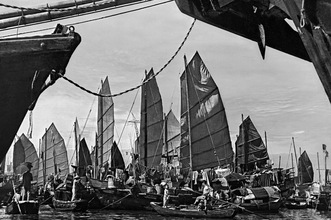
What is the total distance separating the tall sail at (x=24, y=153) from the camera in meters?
40.5

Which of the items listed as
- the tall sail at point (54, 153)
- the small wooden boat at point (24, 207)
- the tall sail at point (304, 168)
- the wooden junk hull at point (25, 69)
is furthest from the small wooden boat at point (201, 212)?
the tall sail at point (304, 168)

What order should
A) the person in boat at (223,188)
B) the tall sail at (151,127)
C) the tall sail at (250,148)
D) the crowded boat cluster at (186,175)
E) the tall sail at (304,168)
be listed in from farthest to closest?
1. the tall sail at (304,168)
2. the tall sail at (250,148)
3. the tall sail at (151,127)
4. the person in boat at (223,188)
5. the crowded boat cluster at (186,175)

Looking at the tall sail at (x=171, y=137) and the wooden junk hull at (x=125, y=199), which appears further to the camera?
the tall sail at (x=171, y=137)

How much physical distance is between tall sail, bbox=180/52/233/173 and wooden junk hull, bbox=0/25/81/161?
16.2 metres

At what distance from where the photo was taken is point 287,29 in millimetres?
3471

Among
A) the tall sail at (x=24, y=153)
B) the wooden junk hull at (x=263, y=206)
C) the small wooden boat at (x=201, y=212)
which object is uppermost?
the tall sail at (x=24, y=153)

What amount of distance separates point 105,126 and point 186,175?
7327mm

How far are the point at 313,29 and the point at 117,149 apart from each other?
32.2 m

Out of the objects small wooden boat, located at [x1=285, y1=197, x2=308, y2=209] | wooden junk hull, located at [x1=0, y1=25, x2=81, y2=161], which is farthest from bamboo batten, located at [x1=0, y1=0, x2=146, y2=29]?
small wooden boat, located at [x1=285, y1=197, x2=308, y2=209]

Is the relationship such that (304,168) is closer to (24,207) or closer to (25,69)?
(24,207)

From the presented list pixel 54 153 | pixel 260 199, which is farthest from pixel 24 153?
pixel 260 199

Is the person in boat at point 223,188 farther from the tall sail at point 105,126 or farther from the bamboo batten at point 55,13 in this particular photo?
the bamboo batten at point 55,13

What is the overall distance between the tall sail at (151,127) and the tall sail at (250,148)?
7576mm

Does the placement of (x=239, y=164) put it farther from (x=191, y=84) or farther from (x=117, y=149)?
(x=191, y=84)
